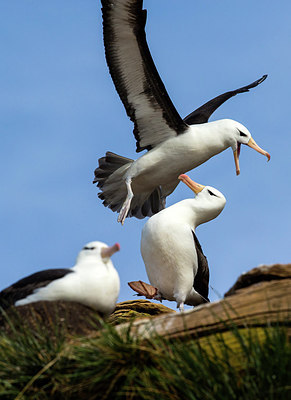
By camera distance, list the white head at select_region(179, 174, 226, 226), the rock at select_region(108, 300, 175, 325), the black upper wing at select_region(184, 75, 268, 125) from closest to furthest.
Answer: the white head at select_region(179, 174, 226, 226), the rock at select_region(108, 300, 175, 325), the black upper wing at select_region(184, 75, 268, 125)

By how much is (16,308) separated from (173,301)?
3365 mm

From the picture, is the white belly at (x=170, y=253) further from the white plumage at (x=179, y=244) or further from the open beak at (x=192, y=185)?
the open beak at (x=192, y=185)

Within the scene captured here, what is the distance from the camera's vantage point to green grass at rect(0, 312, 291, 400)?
4.36 m

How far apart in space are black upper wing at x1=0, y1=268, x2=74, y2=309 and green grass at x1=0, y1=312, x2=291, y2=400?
300 mm

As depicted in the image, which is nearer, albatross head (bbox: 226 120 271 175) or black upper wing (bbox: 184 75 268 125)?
albatross head (bbox: 226 120 271 175)

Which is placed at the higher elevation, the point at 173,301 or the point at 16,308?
the point at 16,308

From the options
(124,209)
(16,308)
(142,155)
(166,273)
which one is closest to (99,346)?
(16,308)

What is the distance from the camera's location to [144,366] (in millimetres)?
4621

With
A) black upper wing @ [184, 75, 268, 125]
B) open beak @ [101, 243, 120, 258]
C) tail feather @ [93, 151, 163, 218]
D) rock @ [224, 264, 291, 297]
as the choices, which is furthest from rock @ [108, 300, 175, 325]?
black upper wing @ [184, 75, 268, 125]

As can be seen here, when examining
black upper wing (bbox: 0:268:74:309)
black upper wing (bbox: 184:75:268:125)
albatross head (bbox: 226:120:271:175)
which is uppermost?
black upper wing (bbox: 184:75:268:125)

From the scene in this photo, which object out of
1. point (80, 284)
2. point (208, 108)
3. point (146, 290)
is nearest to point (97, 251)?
point (80, 284)

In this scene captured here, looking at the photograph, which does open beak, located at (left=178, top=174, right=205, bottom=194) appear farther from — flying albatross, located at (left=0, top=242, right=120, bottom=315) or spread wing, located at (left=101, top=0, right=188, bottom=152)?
flying albatross, located at (left=0, top=242, right=120, bottom=315)

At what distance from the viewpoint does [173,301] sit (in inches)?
320

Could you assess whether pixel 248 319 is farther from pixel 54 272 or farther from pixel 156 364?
pixel 54 272
